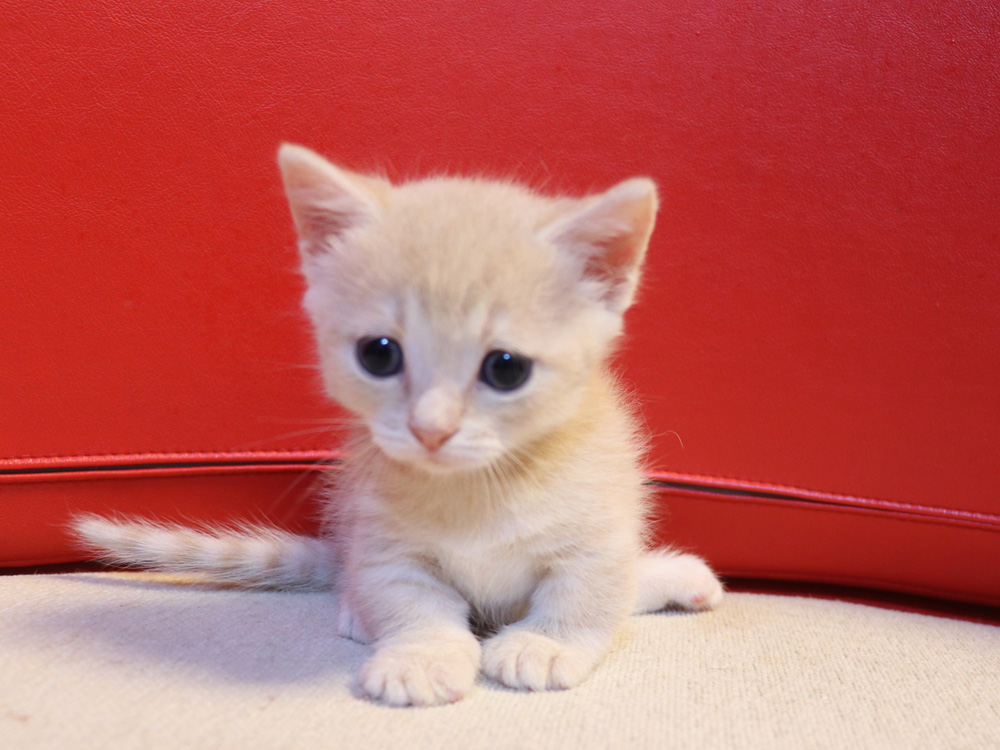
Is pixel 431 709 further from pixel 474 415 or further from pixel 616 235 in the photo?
pixel 616 235

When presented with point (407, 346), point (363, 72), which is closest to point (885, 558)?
point (407, 346)

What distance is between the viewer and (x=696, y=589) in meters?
1.16

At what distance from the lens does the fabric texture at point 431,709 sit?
73 centimetres

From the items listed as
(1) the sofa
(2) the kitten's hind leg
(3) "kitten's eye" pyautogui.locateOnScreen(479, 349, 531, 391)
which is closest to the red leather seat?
(1) the sofa

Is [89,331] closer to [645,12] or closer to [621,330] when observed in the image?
[621,330]

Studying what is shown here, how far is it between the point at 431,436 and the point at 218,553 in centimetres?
54

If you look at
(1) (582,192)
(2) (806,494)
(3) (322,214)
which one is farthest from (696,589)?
(3) (322,214)

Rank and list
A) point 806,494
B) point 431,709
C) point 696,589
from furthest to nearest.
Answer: point 806,494
point 696,589
point 431,709

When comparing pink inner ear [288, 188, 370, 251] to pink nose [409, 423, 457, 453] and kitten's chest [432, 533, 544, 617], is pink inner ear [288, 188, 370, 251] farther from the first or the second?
kitten's chest [432, 533, 544, 617]

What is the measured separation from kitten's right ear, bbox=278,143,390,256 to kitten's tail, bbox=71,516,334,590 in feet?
1.57

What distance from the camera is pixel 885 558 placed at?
1.33 metres

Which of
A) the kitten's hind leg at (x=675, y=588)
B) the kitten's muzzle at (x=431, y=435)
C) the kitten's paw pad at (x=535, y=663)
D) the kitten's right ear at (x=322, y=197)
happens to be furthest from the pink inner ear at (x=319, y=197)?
the kitten's hind leg at (x=675, y=588)

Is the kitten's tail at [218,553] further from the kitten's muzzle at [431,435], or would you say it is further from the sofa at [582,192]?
the kitten's muzzle at [431,435]

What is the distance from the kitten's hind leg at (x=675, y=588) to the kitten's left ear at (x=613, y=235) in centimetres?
42
